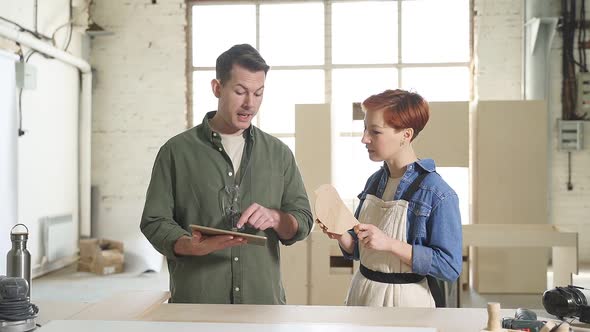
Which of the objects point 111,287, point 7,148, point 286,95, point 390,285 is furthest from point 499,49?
point 390,285

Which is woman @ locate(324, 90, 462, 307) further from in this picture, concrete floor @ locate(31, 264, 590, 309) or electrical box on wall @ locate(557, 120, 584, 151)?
electrical box on wall @ locate(557, 120, 584, 151)

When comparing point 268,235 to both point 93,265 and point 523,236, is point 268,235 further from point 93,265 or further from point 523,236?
point 93,265

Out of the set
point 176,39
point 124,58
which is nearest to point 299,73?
point 176,39

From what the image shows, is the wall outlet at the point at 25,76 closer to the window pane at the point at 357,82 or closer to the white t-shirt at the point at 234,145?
the window pane at the point at 357,82

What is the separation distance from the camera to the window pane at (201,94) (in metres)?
8.84

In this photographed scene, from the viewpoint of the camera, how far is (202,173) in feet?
7.54

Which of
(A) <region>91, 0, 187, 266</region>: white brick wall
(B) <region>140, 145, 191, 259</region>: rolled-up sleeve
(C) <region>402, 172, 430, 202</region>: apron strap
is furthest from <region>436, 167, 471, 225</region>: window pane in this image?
(B) <region>140, 145, 191, 259</region>: rolled-up sleeve

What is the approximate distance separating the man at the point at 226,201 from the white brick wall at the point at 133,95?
21.3 feet

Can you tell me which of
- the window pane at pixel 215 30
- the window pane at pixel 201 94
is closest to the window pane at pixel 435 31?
the window pane at pixel 215 30

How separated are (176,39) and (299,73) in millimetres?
1658

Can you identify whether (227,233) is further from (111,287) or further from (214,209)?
(111,287)

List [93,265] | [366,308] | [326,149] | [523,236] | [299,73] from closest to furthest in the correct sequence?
[366,308], [523,236], [326,149], [93,265], [299,73]

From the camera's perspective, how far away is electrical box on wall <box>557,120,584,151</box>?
8.14 metres

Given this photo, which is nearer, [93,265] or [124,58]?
[93,265]
